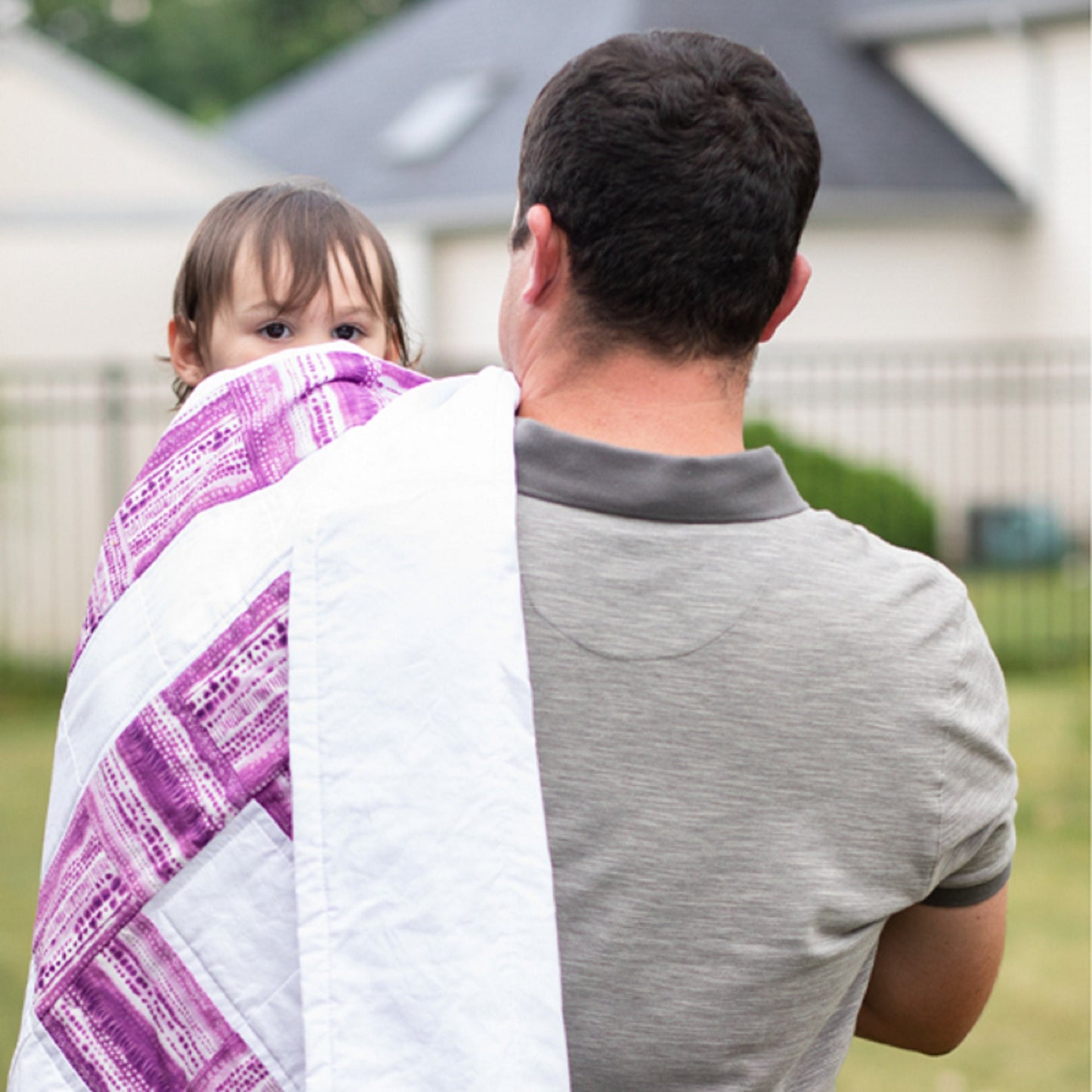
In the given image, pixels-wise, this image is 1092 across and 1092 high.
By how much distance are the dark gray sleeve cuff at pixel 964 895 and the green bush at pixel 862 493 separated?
10.2 meters

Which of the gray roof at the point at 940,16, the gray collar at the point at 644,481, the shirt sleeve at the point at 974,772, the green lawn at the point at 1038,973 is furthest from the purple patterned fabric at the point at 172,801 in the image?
the gray roof at the point at 940,16

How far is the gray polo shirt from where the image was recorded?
5.08 ft

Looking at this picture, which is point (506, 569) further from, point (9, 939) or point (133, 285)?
point (133, 285)

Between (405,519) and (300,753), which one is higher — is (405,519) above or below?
above

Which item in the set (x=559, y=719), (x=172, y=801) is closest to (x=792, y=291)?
(x=559, y=719)

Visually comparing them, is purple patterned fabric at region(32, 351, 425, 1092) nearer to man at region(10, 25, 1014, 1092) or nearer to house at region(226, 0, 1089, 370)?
man at region(10, 25, 1014, 1092)

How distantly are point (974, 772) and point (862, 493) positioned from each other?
12.4m

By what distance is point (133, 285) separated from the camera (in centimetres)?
1755

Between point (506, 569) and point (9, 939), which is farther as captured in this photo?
point (9, 939)

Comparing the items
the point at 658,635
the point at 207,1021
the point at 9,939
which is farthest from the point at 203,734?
the point at 9,939

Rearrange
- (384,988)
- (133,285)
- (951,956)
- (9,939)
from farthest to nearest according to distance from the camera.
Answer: (133,285), (9,939), (951,956), (384,988)

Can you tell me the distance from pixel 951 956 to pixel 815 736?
1.31 ft

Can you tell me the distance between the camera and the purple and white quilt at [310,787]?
1.49 meters

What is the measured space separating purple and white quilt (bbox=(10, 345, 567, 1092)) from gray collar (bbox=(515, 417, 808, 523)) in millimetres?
44
